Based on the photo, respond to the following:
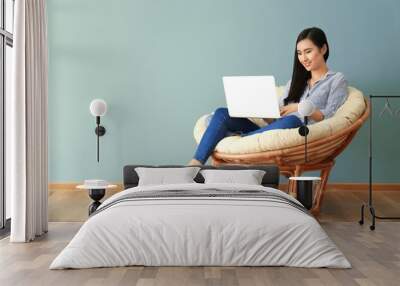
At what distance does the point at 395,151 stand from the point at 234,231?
4.22m

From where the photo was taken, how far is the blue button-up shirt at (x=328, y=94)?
665cm

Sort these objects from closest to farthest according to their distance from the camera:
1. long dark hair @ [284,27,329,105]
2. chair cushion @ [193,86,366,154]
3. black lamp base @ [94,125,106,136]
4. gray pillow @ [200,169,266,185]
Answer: gray pillow @ [200,169,266,185], chair cushion @ [193,86,366,154], long dark hair @ [284,27,329,105], black lamp base @ [94,125,106,136]

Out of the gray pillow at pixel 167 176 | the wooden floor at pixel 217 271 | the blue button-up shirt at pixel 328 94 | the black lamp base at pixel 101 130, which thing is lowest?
the wooden floor at pixel 217 271

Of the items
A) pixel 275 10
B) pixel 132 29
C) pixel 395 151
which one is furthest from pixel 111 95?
pixel 395 151

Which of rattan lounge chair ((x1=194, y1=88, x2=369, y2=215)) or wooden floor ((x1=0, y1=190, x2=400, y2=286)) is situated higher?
rattan lounge chair ((x1=194, y1=88, x2=369, y2=215))

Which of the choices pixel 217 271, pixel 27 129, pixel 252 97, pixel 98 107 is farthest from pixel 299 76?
pixel 217 271

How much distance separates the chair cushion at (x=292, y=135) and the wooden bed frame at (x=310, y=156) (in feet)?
0.14

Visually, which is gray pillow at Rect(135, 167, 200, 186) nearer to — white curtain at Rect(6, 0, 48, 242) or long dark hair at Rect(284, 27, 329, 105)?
white curtain at Rect(6, 0, 48, 242)

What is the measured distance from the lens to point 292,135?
6.23 meters

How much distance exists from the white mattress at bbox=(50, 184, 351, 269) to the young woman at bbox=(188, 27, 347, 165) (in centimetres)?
233

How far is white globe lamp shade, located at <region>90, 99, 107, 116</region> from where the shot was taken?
7234 mm

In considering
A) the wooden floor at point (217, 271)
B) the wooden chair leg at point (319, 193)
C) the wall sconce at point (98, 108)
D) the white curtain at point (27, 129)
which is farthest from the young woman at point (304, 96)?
the white curtain at point (27, 129)

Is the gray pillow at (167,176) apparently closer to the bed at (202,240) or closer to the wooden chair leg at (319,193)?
the wooden chair leg at (319,193)

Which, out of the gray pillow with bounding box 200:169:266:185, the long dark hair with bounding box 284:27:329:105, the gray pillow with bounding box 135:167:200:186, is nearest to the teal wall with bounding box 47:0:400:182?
the long dark hair with bounding box 284:27:329:105
